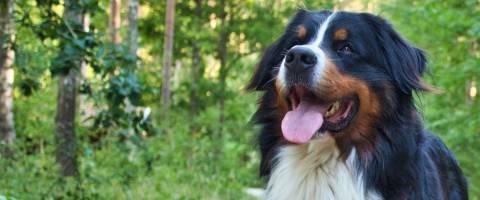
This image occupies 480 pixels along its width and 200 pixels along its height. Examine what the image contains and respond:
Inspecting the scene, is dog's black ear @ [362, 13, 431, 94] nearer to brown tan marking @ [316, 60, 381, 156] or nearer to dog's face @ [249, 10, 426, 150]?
dog's face @ [249, 10, 426, 150]

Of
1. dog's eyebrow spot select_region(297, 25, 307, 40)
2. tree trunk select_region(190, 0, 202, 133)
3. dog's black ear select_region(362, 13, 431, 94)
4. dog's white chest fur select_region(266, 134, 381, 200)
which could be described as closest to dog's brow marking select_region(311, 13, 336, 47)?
dog's eyebrow spot select_region(297, 25, 307, 40)

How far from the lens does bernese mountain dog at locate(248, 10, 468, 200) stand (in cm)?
461

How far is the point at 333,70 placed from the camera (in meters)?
4.48

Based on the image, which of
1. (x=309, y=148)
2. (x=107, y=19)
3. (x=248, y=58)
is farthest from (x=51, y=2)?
(x=107, y=19)

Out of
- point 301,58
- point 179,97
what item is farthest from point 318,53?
point 179,97

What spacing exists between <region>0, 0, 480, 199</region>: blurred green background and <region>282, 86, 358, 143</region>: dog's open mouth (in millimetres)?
666

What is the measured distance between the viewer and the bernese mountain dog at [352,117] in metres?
4.61

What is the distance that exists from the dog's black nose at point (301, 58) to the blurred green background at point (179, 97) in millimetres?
1013

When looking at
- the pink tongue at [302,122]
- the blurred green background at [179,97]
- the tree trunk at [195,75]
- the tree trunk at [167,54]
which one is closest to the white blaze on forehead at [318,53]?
the pink tongue at [302,122]

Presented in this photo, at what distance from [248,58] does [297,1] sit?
226 cm

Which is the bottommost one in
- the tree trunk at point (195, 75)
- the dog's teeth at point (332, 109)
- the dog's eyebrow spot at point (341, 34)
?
the tree trunk at point (195, 75)

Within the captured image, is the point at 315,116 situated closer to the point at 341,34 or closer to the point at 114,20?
the point at 341,34

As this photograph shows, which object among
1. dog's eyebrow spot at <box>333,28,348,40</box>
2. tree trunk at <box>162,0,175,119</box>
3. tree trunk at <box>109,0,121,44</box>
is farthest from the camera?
tree trunk at <box>109,0,121,44</box>

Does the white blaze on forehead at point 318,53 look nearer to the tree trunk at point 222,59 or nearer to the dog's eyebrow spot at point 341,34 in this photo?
the dog's eyebrow spot at point 341,34
